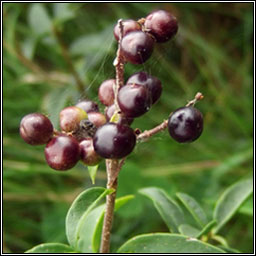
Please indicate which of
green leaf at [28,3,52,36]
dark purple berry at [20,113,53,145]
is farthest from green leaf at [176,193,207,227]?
green leaf at [28,3,52,36]

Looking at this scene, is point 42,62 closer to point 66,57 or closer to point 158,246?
point 66,57

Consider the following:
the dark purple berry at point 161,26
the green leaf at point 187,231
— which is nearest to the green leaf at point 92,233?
the green leaf at point 187,231

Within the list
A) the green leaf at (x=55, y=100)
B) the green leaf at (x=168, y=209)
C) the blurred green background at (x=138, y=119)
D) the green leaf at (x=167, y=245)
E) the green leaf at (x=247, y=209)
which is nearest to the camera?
the green leaf at (x=167, y=245)

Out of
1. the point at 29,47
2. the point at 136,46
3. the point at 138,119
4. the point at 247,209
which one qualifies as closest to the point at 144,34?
the point at 136,46

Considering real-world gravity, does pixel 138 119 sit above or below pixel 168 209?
above

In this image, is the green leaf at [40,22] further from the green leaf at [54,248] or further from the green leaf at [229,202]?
the green leaf at [54,248]

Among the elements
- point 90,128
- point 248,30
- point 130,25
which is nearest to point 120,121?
point 90,128

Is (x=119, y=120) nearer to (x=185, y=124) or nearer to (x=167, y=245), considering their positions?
(x=185, y=124)
